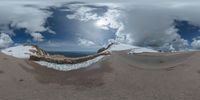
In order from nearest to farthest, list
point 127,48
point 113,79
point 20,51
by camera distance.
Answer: point 113,79 < point 20,51 < point 127,48

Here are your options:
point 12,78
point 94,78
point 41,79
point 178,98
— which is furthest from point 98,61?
point 178,98

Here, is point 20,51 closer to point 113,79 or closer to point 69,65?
point 69,65

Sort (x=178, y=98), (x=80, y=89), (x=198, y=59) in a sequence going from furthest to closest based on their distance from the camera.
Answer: (x=198, y=59)
(x=80, y=89)
(x=178, y=98)

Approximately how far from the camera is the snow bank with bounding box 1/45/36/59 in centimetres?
5263

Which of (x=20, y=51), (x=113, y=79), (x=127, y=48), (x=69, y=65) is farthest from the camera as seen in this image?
(x=127, y=48)

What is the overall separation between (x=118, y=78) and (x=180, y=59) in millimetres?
9201

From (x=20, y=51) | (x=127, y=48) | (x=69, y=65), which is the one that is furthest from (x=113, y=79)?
(x=20, y=51)

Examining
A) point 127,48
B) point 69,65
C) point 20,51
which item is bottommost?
point 69,65

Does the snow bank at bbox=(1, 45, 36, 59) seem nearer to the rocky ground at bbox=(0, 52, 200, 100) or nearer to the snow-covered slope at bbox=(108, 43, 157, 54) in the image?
the rocky ground at bbox=(0, 52, 200, 100)

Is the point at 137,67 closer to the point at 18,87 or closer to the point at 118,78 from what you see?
the point at 118,78

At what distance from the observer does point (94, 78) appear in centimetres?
4403

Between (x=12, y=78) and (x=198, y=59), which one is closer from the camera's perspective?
(x=12, y=78)

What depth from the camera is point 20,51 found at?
54.3 metres

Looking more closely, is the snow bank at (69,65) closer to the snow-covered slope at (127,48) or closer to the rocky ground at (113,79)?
the rocky ground at (113,79)
